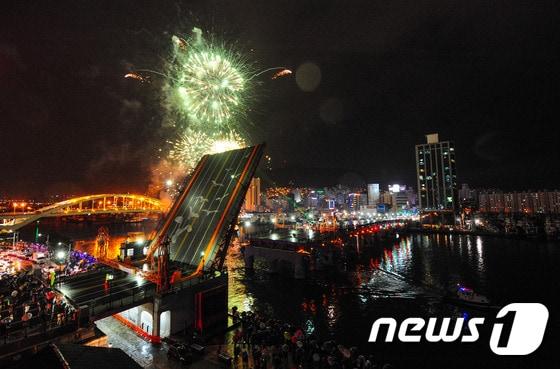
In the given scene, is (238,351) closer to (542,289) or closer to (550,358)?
(550,358)

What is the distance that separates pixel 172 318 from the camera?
774 inches

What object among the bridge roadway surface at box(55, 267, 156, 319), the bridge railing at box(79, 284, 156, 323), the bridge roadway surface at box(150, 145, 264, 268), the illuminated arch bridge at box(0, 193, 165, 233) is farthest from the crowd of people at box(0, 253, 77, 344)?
the illuminated arch bridge at box(0, 193, 165, 233)

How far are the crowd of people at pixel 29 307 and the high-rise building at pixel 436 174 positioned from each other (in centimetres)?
16923

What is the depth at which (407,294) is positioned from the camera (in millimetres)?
37375

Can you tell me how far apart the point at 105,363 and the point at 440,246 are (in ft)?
284

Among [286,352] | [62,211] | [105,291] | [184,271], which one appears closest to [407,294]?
[286,352]

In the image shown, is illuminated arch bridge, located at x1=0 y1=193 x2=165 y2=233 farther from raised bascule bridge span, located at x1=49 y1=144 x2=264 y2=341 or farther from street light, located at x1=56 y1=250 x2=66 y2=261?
raised bascule bridge span, located at x1=49 y1=144 x2=264 y2=341

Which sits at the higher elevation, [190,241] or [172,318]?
[190,241]

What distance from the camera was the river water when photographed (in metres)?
23.1

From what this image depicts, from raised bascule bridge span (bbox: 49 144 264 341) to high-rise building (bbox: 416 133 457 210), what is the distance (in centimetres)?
15638

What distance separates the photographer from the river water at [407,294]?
23062 millimetres

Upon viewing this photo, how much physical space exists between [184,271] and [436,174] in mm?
173278

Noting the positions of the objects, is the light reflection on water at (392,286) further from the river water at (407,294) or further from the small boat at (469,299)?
the small boat at (469,299)

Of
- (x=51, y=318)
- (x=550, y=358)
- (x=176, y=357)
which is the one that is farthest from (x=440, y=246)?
(x=51, y=318)
